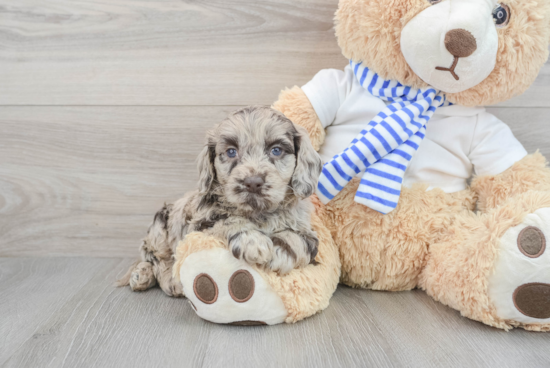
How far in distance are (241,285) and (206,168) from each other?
36cm

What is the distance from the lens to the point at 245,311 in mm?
1198

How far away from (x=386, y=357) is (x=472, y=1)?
3.49 feet

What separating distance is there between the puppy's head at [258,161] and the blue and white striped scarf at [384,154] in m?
0.16

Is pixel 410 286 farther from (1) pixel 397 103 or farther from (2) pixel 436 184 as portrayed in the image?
(1) pixel 397 103

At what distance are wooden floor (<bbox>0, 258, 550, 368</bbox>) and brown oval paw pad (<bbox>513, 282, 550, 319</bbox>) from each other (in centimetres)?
8

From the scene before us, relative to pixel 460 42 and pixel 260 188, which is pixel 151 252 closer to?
pixel 260 188

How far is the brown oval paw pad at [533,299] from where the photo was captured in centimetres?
114

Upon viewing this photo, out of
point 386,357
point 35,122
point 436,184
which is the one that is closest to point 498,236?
point 436,184

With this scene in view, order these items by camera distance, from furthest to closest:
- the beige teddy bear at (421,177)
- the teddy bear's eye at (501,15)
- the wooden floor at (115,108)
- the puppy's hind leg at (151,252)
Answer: the wooden floor at (115,108), the puppy's hind leg at (151,252), the teddy bear's eye at (501,15), the beige teddy bear at (421,177)

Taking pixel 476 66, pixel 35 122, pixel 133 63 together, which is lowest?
pixel 35 122

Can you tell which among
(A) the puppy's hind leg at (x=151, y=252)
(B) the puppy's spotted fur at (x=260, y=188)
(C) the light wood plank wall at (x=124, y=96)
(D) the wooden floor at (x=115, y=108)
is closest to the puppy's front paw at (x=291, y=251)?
(B) the puppy's spotted fur at (x=260, y=188)

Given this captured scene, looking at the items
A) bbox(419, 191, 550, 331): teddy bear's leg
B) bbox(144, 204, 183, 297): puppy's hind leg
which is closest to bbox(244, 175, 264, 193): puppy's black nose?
bbox(144, 204, 183, 297): puppy's hind leg

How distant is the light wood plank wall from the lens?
5.95 ft

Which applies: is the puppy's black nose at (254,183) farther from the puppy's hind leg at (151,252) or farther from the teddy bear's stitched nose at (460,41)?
Result: the teddy bear's stitched nose at (460,41)
